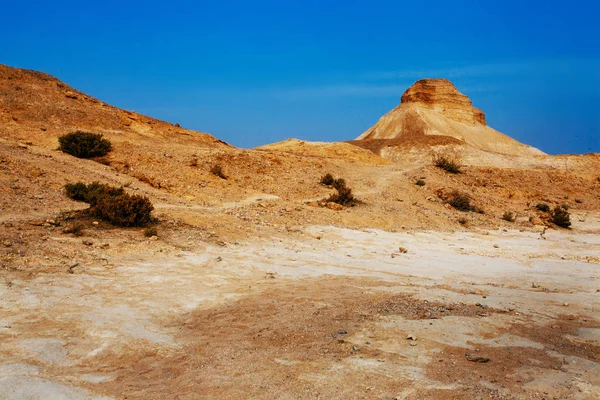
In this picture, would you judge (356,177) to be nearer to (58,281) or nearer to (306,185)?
(306,185)

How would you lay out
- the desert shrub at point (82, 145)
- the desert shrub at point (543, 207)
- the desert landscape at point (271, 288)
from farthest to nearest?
the desert shrub at point (543, 207), the desert shrub at point (82, 145), the desert landscape at point (271, 288)

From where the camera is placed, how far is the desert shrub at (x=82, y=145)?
18.0 meters

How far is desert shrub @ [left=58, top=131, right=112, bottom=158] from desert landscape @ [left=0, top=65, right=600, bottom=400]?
424 mm

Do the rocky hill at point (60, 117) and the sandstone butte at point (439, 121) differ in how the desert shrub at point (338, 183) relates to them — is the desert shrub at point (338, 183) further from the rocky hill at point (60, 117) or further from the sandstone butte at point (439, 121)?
the sandstone butte at point (439, 121)

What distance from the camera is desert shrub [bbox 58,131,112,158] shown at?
18.0 m

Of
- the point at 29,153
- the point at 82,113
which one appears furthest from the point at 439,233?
the point at 82,113

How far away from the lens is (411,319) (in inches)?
240

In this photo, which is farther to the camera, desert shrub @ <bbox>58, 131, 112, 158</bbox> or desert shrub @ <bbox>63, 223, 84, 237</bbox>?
desert shrub @ <bbox>58, 131, 112, 158</bbox>

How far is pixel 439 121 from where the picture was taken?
5919 centimetres

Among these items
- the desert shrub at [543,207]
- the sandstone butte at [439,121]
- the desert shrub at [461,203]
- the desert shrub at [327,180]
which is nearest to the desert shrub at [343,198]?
the desert shrub at [327,180]

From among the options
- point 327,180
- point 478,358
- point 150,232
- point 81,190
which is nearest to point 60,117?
point 81,190

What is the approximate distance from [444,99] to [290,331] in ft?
202

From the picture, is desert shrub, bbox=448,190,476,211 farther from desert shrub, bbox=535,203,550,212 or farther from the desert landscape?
desert shrub, bbox=535,203,550,212

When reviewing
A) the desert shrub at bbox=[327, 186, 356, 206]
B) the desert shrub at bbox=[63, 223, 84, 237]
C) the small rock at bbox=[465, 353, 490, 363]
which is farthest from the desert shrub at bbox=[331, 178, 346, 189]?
the small rock at bbox=[465, 353, 490, 363]
